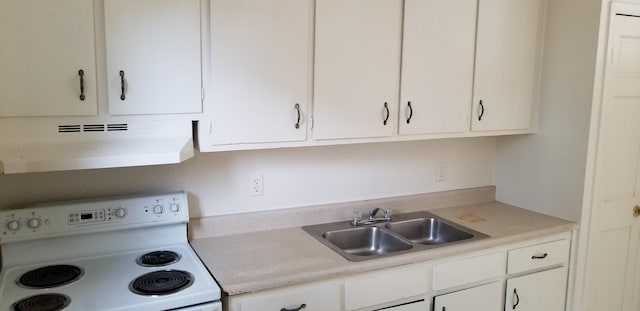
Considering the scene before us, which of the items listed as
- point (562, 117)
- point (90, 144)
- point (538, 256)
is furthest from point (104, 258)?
point (562, 117)

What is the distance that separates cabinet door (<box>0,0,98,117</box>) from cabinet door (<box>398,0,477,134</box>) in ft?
4.48

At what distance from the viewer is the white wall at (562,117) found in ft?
8.80

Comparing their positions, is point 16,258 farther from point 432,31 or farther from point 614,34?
point 614,34

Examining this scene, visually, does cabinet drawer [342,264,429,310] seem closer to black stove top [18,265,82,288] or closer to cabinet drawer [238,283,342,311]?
cabinet drawer [238,283,342,311]

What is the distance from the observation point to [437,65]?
2.56m

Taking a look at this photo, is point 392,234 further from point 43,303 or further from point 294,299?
point 43,303

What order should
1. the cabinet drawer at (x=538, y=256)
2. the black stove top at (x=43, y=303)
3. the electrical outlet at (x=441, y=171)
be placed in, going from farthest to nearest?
the electrical outlet at (x=441, y=171) < the cabinet drawer at (x=538, y=256) < the black stove top at (x=43, y=303)

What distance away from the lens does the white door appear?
2689 mm

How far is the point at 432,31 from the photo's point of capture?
2.52 metres

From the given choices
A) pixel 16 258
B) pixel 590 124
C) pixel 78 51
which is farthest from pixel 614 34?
pixel 16 258

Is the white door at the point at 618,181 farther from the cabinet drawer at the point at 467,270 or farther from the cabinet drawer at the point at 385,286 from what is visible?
the cabinet drawer at the point at 385,286

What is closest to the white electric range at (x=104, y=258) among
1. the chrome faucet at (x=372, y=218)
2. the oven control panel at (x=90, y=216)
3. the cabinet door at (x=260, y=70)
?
the oven control panel at (x=90, y=216)

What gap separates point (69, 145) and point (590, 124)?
2.39 meters

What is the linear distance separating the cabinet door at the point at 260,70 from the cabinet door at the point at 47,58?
0.45 meters
